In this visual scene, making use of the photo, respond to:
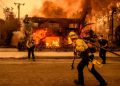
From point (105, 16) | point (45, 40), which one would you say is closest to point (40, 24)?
point (45, 40)

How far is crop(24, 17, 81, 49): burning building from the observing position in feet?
66.5

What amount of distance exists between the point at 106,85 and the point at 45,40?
677 inches

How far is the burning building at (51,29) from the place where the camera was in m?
20.3

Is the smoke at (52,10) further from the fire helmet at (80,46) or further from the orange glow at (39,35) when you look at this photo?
the fire helmet at (80,46)

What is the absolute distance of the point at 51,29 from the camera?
66.6ft

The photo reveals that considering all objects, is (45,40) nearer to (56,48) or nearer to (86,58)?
(56,48)

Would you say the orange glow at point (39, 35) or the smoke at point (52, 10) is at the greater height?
the smoke at point (52, 10)

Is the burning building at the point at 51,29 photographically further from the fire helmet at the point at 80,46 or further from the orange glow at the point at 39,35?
the fire helmet at the point at 80,46

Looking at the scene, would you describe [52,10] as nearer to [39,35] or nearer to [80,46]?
[39,35]

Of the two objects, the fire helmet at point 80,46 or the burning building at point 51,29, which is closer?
the fire helmet at point 80,46

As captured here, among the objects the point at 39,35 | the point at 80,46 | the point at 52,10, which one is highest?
the point at 52,10

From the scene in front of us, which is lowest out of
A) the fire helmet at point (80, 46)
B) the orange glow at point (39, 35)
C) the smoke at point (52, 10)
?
the fire helmet at point (80, 46)

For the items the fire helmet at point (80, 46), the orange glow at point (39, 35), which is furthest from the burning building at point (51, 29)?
the fire helmet at point (80, 46)

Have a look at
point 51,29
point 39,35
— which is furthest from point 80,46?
point 39,35
